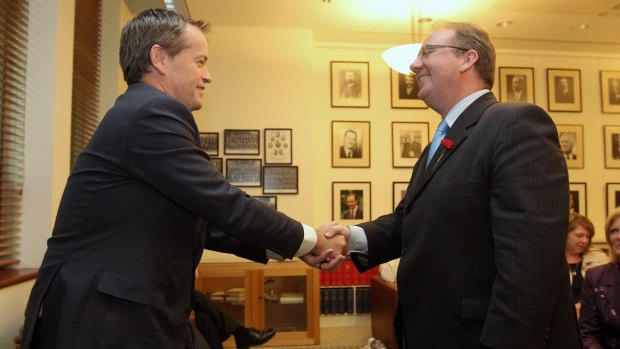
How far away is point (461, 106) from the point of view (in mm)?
1655

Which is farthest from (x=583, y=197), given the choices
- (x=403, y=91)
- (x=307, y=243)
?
(x=307, y=243)

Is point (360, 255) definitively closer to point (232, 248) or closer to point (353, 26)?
point (232, 248)

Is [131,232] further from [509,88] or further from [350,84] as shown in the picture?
[509,88]

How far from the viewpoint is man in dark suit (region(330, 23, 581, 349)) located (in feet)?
4.06

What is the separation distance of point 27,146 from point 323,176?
11.9ft

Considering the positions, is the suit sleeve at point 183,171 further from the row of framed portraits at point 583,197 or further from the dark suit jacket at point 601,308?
the row of framed portraits at point 583,197

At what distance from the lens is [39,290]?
1.35 metres

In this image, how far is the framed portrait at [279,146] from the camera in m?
5.61

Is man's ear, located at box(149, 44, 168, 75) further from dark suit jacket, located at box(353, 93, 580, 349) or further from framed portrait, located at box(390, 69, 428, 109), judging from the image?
framed portrait, located at box(390, 69, 428, 109)

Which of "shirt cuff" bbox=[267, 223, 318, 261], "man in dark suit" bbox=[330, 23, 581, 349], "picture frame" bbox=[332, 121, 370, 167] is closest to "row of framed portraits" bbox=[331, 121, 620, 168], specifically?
"picture frame" bbox=[332, 121, 370, 167]

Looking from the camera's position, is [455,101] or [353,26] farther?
[353,26]

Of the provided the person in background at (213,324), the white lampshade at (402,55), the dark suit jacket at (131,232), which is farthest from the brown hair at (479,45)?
the person in background at (213,324)

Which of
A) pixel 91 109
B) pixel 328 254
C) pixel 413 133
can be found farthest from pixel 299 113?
pixel 328 254

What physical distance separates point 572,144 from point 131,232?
6.34 meters
